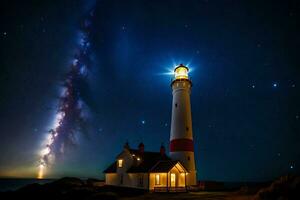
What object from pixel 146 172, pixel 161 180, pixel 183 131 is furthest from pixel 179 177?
pixel 183 131

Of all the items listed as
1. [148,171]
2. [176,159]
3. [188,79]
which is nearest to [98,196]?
[148,171]

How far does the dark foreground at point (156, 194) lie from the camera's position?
15.0m

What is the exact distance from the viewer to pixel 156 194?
25766mm

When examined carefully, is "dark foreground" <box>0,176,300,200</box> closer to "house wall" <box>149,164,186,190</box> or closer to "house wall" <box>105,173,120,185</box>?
"house wall" <box>149,164,186,190</box>

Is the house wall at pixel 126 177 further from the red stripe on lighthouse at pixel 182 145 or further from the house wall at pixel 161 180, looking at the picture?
the red stripe on lighthouse at pixel 182 145

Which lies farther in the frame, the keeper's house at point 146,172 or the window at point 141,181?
the window at point 141,181

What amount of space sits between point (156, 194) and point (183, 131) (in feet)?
27.6

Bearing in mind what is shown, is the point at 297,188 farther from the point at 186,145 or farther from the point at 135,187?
the point at 135,187

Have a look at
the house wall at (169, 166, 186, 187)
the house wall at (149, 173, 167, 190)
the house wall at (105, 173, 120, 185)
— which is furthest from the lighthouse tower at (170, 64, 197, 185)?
the house wall at (105, 173, 120, 185)

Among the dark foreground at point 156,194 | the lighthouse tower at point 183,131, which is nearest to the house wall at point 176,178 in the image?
the lighthouse tower at point 183,131

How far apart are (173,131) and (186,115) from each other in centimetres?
258

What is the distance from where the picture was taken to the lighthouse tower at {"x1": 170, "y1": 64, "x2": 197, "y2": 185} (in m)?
30.7

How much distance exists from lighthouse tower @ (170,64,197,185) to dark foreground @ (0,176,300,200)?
435 cm

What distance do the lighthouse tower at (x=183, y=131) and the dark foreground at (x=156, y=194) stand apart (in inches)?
171
